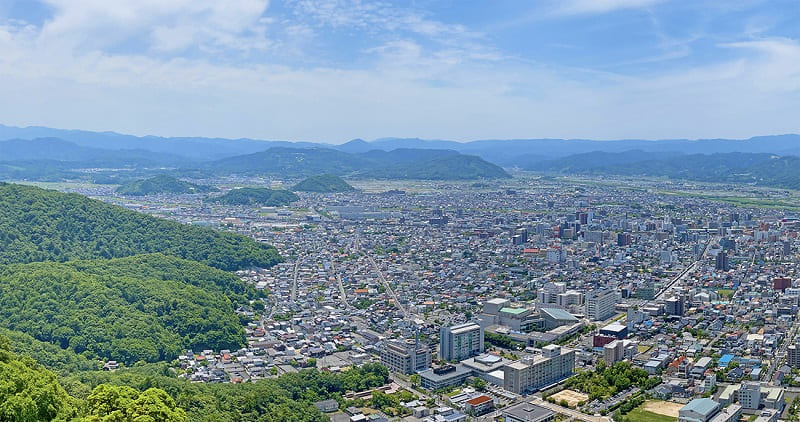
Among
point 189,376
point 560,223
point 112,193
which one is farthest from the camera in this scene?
point 112,193

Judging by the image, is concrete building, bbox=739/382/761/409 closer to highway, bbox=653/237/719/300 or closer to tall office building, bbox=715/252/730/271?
highway, bbox=653/237/719/300

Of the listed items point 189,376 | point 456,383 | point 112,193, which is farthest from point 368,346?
point 112,193

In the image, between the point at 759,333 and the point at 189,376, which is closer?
the point at 189,376

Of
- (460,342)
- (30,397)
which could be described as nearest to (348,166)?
(460,342)

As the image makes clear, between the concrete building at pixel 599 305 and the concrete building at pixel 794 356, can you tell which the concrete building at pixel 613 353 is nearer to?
the concrete building at pixel 794 356

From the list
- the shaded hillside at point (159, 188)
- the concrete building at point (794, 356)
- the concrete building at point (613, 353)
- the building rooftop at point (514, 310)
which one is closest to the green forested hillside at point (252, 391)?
the concrete building at point (613, 353)

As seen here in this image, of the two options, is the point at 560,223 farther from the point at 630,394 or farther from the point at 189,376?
the point at 189,376

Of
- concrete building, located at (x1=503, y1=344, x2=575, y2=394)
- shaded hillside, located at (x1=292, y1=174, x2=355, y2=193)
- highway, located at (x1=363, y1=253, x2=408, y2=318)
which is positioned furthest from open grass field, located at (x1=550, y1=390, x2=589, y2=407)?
shaded hillside, located at (x1=292, y1=174, x2=355, y2=193)
